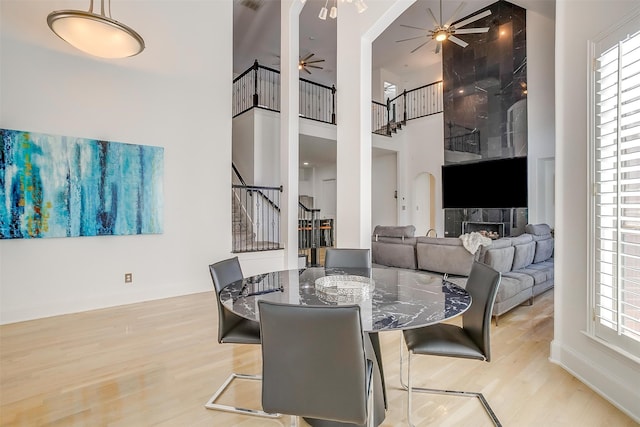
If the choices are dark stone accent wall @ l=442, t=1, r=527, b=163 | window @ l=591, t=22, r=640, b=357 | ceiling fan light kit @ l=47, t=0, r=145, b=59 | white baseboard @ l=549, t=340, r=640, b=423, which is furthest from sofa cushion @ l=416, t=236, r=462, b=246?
dark stone accent wall @ l=442, t=1, r=527, b=163

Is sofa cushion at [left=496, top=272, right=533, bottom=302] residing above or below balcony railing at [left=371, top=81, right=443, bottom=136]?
below

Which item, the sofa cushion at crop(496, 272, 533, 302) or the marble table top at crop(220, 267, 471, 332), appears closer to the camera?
the marble table top at crop(220, 267, 471, 332)

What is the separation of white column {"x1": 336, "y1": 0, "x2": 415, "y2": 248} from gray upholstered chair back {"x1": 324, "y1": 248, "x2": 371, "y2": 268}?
1066 mm

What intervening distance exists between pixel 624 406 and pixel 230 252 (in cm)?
448

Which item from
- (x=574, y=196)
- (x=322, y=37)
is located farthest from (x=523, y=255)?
(x=322, y=37)

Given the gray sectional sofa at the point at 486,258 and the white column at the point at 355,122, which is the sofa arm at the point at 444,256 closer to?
the gray sectional sofa at the point at 486,258

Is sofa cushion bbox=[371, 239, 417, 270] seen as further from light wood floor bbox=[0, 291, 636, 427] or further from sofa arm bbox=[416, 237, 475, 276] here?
light wood floor bbox=[0, 291, 636, 427]

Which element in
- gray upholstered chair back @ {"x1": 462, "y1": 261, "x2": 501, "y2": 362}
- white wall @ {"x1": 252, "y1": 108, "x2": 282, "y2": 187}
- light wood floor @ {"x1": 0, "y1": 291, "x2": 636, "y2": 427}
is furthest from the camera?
white wall @ {"x1": 252, "y1": 108, "x2": 282, "y2": 187}

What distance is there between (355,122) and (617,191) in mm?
2529

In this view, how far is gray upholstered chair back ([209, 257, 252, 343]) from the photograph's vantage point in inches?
76.4

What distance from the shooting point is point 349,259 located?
9.07 ft

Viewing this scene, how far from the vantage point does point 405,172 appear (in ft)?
30.6

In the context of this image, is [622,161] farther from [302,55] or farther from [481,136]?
[302,55]

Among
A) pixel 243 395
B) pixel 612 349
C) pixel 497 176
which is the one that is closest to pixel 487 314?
pixel 612 349
